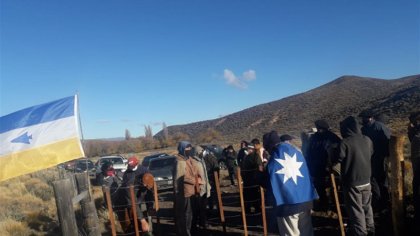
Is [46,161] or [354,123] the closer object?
[46,161]

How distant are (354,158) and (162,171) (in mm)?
11862

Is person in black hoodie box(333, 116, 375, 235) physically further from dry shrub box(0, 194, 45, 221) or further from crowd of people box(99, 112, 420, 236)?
dry shrub box(0, 194, 45, 221)

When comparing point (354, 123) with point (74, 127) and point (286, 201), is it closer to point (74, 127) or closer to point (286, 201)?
point (286, 201)

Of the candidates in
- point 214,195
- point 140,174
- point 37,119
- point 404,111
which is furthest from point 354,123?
point 404,111

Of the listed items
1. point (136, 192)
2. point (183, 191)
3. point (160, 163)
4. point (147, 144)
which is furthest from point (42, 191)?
point (147, 144)

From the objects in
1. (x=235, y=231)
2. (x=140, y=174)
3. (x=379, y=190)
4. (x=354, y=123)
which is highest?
(x=354, y=123)

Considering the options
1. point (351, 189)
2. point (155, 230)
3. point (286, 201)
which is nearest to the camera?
point (286, 201)

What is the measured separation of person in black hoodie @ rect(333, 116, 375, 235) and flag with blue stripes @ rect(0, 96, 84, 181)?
148 inches

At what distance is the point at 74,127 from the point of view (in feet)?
18.7

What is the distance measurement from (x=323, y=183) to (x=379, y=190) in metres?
1.03

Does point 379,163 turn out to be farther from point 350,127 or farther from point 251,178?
point 251,178

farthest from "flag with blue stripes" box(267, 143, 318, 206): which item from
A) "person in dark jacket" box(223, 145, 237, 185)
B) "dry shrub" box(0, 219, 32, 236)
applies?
"person in dark jacket" box(223, 145, 237, 185)

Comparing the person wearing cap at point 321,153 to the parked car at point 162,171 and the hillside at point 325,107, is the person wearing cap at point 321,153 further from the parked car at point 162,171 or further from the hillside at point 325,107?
the hillside at point 325,107

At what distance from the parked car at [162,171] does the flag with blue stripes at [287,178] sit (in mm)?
11452
